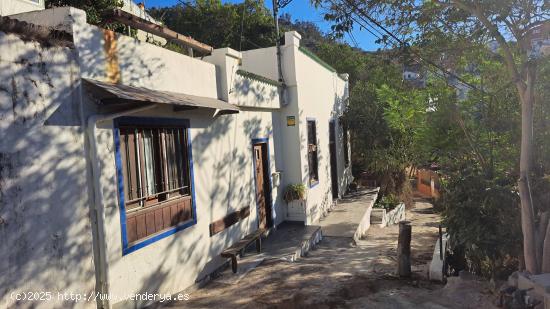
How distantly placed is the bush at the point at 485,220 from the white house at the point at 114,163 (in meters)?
3.94

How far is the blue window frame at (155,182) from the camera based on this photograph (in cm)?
498

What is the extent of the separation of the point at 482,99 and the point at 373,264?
370 centimetres

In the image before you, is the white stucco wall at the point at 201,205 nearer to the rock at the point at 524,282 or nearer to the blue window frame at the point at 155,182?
the blue window frame at the point at 155,182

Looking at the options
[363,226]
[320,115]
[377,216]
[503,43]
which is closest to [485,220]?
[503,43]

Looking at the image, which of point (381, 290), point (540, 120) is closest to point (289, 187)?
point (381, 290)

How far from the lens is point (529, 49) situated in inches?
208

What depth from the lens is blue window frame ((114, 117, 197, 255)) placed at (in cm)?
498

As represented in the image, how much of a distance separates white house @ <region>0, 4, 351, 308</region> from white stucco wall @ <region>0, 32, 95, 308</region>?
1 centimetres

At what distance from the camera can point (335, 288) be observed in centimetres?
603

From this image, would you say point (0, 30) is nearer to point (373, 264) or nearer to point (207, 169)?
point (207, 169)

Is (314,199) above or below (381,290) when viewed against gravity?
above

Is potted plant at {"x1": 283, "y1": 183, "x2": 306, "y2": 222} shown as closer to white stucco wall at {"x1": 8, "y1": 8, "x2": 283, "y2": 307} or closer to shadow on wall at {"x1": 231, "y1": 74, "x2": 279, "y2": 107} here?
white stucco wall at {"x1": 8, "y1": 8, "x2": 283, "y2": 307}

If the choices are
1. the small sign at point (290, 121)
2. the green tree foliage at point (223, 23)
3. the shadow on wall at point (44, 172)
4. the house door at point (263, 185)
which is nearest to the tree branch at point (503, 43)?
the shadow on wall at point (44, 172)

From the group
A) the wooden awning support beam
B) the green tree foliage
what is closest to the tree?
the wooden awning support beam
